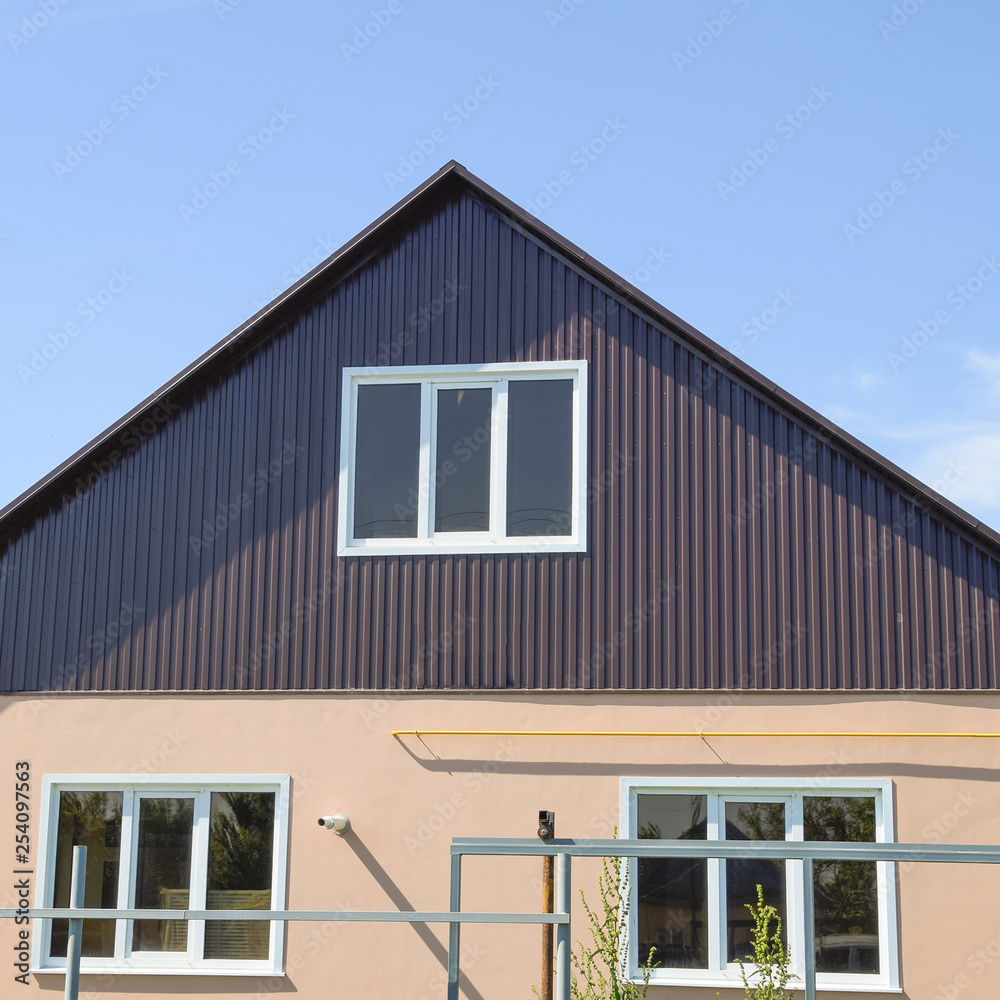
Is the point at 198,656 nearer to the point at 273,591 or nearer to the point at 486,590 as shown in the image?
the point at 273,591

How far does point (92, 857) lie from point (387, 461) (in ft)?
13.0

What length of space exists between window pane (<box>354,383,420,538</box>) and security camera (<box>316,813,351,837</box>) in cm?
227

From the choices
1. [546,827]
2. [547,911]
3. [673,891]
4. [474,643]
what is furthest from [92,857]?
[673,891]

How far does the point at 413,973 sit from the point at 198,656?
3042 millimetres

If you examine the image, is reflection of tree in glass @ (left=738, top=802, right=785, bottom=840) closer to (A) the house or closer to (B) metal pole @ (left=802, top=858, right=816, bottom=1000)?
(A) the house

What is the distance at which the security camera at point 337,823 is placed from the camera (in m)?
9.63

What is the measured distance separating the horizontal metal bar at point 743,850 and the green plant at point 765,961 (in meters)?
1.60

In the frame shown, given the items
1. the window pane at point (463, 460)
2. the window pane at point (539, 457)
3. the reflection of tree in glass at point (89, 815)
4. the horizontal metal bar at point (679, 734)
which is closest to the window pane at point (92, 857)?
the reflection of tree in glass at point (89, 815)

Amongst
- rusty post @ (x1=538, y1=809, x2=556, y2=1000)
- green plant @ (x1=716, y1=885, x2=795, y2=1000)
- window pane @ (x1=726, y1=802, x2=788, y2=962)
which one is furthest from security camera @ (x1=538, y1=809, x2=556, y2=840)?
window pane @ (x1=726, y1=802, x2=788, y2=962)

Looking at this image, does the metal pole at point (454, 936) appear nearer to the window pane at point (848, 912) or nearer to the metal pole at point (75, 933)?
the metal pole at point (75, 933)

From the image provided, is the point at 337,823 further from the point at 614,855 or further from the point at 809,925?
the point at 809,925

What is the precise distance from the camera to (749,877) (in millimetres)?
9328

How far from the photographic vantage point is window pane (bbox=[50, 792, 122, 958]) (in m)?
9.88

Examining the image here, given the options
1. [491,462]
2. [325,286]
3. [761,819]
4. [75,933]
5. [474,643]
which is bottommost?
[75,933]
